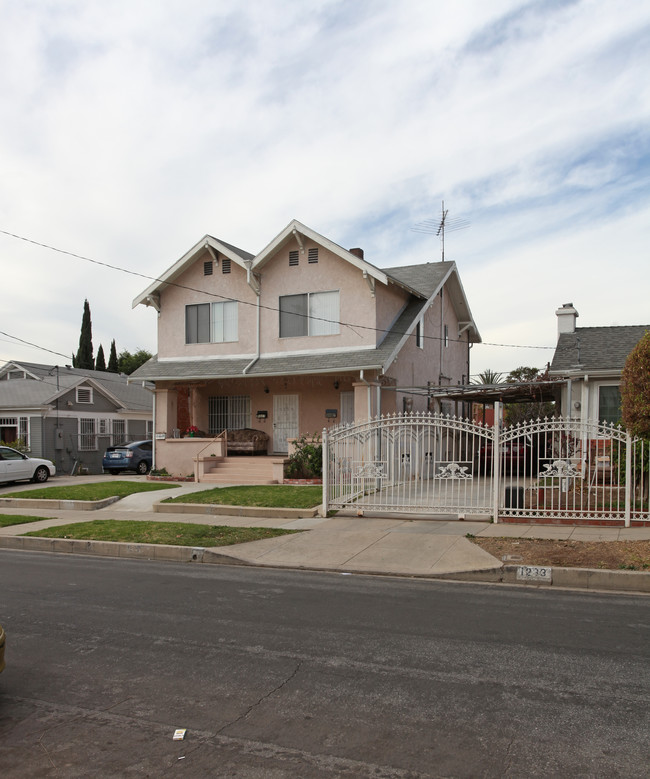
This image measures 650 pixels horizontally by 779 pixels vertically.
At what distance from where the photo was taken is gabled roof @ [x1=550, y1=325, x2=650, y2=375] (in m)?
17.4

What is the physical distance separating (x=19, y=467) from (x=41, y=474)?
4.31ft

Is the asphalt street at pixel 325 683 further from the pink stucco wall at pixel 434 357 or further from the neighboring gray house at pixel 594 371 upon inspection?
the pink stucco wall at pixel 434 357

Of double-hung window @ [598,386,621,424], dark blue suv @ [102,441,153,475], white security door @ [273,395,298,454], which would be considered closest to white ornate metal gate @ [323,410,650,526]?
double-hung window @ [598,386,621,424]

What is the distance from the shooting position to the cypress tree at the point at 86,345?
2178 inches

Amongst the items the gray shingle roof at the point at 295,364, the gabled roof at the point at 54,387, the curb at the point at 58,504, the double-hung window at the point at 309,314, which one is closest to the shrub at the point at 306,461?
the gray shingle roof at the point at 295,364

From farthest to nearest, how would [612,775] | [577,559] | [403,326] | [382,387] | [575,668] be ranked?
1. [403,326]
2. [382,387]
3. [577,559]
4. [575,668]
5. [612,775]

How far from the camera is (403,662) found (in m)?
5.55

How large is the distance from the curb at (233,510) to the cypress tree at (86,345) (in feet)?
140

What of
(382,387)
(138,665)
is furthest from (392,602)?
(382,387)

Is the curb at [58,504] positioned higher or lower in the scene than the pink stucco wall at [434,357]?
lower

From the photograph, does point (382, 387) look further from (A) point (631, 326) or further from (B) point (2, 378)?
(B) point (2, 378)

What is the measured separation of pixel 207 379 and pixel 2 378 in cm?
1994

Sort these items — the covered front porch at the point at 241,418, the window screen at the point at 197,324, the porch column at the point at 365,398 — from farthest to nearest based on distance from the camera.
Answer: the window screen at the point at 197,324
the covered front porch at the point at 241,418
the porch column at the point at 365,398

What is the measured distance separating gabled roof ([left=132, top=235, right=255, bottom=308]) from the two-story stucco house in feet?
0.14
